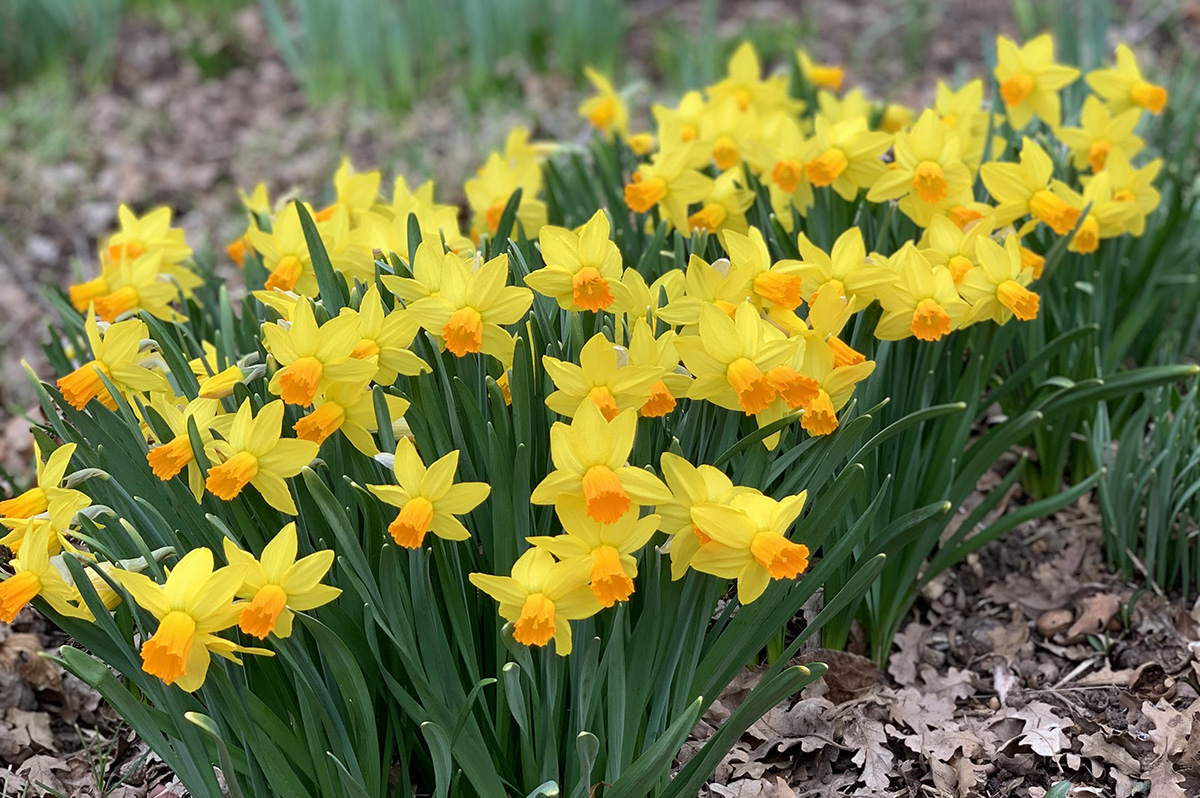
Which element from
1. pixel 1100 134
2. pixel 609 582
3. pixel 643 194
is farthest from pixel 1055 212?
pixel 609 582

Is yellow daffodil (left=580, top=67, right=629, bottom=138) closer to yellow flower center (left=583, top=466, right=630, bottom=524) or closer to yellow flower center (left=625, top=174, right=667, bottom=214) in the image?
yellow flower center (left=625, top=174, right=667, bottom=214)

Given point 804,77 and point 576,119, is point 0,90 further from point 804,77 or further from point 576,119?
point 804,77

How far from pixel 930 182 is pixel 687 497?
3.32 feet

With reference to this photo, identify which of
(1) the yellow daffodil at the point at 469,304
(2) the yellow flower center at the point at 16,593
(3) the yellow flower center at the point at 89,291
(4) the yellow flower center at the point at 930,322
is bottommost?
(4) the yellow flower center at the point at 930,322

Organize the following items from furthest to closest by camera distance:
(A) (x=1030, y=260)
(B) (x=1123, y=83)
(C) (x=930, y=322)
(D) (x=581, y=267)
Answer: (B) (x=1123, y=83) < (A) (x=1030, y=260) < (C) (x=930, y=322) < (D) (x=581, y=267)

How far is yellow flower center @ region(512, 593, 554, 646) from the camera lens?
1.25 metres

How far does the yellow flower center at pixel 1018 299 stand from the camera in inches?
68.8

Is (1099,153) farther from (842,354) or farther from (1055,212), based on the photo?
(842,354)

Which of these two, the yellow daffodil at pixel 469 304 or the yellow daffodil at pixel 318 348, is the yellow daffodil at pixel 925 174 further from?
the yellow daffodil at pixel 318 348

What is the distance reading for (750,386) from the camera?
54.2 inches

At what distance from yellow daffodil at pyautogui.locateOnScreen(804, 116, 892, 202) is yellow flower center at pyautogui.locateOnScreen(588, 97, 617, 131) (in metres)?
0.91

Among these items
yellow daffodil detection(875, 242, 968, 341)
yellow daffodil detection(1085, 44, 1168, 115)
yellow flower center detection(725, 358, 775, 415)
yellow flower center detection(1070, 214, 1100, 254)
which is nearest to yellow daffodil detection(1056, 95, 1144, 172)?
yellow daffodil detection(1085, 44, 1168, 115)

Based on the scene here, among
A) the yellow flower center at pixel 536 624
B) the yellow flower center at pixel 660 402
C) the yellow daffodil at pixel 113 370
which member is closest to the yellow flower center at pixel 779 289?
the yellow flower center at pixel 660 402

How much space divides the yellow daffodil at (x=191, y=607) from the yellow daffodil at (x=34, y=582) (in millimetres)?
167
